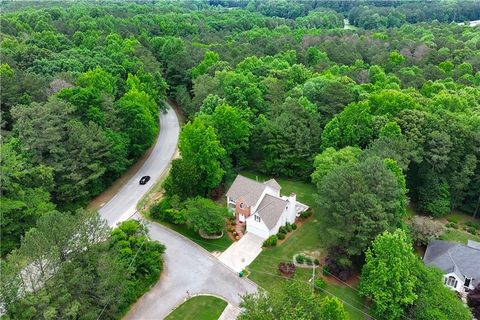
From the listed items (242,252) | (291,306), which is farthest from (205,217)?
(291,306)

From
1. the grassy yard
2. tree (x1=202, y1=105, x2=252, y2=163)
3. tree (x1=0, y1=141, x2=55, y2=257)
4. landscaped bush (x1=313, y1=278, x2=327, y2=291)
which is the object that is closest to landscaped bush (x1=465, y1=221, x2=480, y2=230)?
the grassy yard

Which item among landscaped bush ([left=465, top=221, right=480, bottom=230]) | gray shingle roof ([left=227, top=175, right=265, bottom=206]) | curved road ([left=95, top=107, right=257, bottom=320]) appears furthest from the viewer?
Answer: landscaped bush ([left=465, top=221, right=480, bottom=230])

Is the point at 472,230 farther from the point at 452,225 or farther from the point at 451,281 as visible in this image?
the point at 451,281

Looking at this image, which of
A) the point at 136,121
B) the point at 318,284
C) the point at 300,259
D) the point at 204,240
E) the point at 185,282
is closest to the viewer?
the point at 185,282

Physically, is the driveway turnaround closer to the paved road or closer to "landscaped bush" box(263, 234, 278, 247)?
"landscaped bush" box(263, 234, 278, 247)

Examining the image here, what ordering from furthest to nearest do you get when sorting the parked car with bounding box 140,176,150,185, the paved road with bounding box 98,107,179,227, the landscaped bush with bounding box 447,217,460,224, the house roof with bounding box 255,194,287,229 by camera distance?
1. the parked car with bounding box 140,176,150,185
2. the landscaped bush with bounding box 447,217,460,224
3. the paved road with bounding box 98,107,179,227
4. the house roof with bounding box 255,194,287,229

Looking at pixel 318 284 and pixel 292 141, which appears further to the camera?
pixel 292 141

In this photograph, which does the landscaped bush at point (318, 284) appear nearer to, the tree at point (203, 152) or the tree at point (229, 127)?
the tree at point (203, 152)
